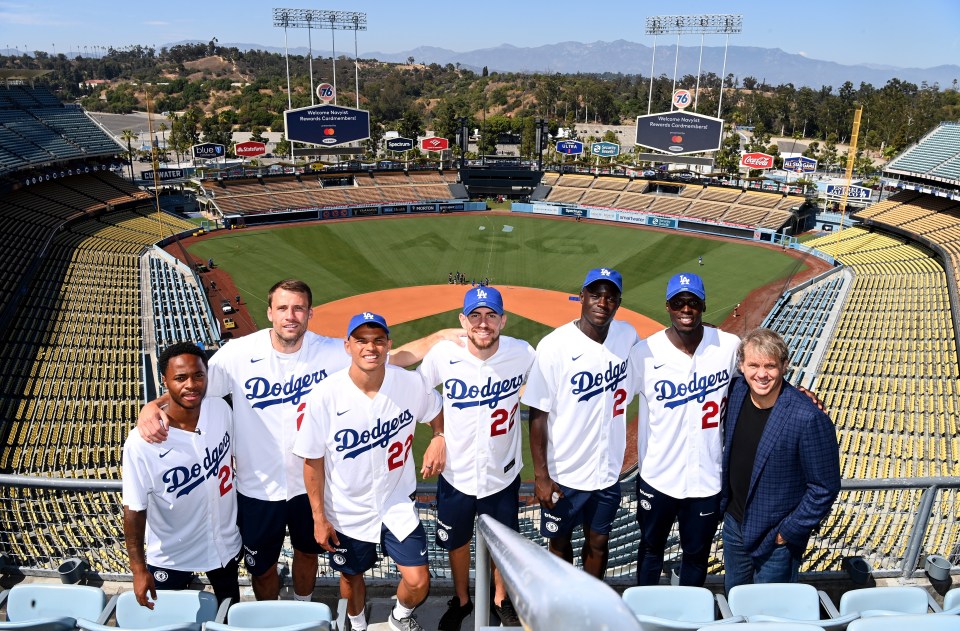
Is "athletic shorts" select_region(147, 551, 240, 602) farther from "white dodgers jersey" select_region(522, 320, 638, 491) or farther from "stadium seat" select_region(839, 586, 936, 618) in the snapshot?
"stadium seat" select_region(839, 586, 936, 618)

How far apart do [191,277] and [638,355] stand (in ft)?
130

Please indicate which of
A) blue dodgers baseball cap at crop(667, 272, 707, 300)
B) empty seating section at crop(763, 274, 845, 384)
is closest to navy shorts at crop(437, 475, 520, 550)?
blue dodgers baseball cap at crop(667, 272, 707, 300)

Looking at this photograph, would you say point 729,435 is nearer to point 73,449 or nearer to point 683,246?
point 73,449

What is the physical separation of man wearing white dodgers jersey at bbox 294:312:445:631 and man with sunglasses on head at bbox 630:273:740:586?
6.05ft

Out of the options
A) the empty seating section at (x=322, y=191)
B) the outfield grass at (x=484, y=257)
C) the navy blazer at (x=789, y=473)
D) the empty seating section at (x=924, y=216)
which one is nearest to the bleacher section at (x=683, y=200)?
the outfield grass at (x=484, y=257)

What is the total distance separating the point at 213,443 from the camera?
527 centimetres

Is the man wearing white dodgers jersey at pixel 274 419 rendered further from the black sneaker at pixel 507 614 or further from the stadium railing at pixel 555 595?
the stadium railing at pixel 555 595

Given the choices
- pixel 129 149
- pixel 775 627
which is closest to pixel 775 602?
pixel 775 627

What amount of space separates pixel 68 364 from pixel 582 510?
26.2 meters

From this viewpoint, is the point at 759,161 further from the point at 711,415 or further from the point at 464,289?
the point at 711,415

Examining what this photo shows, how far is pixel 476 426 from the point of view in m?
5.43

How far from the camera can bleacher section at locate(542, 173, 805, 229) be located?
56938 millimetres

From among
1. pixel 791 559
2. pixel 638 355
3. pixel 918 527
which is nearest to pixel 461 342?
pixel 638 355

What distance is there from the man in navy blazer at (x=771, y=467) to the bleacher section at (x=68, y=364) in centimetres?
739
